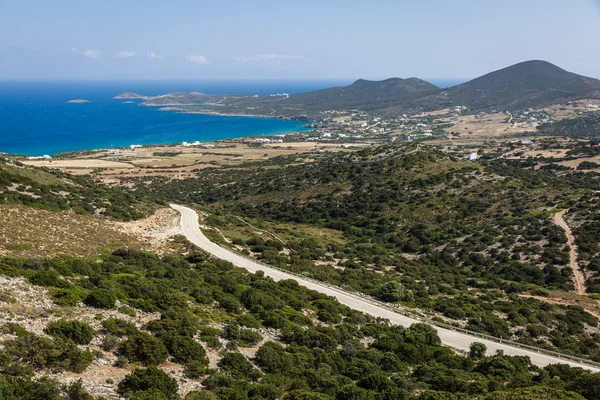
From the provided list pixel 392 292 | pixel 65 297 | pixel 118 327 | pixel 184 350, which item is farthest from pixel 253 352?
pixel 392 292

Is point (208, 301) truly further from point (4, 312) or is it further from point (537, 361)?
point (537, 361)

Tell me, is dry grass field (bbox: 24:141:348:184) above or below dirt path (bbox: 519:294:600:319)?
above

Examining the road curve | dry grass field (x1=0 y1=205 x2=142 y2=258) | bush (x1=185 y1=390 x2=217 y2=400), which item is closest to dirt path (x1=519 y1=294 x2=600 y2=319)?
the road curve

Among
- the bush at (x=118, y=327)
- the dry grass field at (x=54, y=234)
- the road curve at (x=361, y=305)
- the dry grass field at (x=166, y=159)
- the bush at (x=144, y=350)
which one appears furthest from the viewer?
the dry grass field at (x=166, y=159)

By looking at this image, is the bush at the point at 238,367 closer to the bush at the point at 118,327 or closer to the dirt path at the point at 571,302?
the bush at the point at 118,327

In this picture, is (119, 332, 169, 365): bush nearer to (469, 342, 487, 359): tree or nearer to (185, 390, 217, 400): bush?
(185, 390, 217, 400): bush

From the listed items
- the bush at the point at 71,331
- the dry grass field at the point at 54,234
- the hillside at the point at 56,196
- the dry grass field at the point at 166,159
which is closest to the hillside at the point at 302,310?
the bush at the point at 71,331
